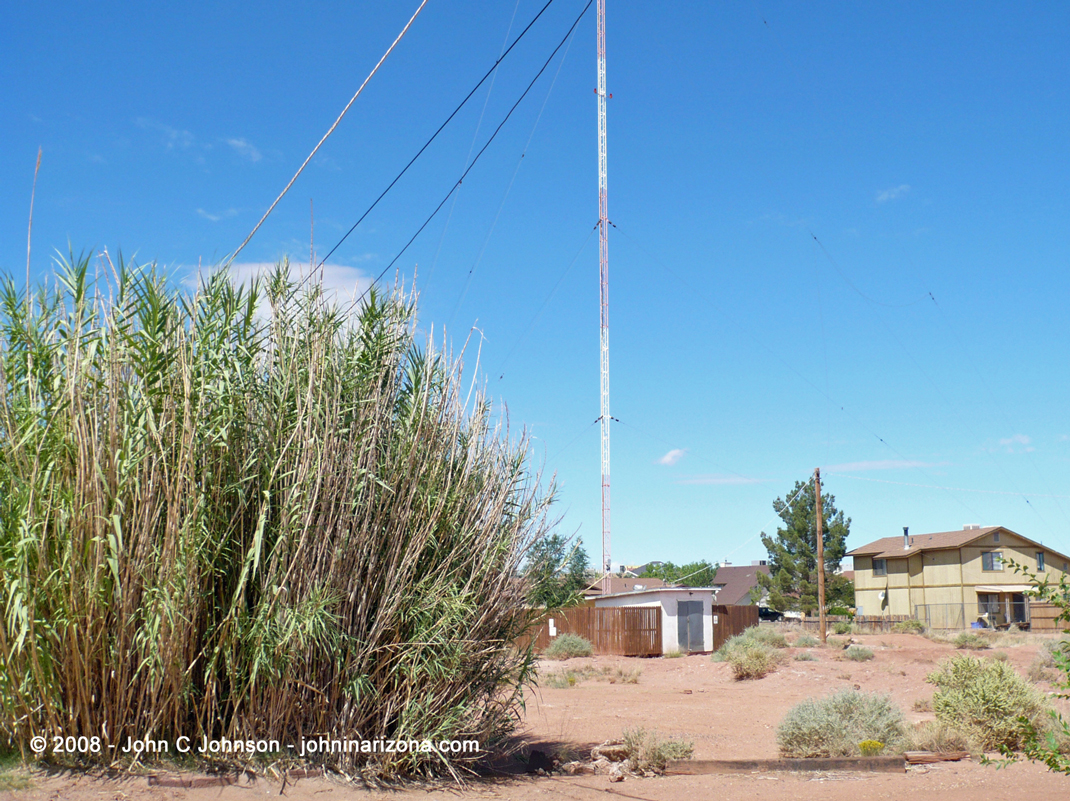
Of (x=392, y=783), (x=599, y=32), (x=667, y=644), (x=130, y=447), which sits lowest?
(x=667, y=644)

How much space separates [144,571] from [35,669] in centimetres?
109

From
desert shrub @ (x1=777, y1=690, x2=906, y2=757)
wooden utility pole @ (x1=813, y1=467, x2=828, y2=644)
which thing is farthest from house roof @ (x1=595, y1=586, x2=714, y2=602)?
desert shrub @ (x1=777, y1=690, x2=906, y2=757)

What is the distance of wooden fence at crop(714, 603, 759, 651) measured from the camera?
35.0m

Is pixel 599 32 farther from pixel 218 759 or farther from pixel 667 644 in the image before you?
pixel 667 644

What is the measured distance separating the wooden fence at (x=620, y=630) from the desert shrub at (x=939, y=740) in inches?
813

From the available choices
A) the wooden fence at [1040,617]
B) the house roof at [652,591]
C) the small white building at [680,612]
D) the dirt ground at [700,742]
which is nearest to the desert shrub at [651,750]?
the dirt ground at [700,742]

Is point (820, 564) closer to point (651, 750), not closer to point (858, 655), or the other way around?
point (858, 655)

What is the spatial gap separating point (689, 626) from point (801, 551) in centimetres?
2416

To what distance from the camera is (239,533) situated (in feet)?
25.4

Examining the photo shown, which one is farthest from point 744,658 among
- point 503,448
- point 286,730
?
point 286,730

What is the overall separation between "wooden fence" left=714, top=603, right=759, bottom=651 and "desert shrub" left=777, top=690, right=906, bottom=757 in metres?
23.3

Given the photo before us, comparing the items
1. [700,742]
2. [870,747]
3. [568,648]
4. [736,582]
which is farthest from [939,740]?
[736,582]

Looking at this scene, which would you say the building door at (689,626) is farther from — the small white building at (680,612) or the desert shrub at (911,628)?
the desert shrub at (911,628)

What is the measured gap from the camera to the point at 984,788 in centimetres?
923
